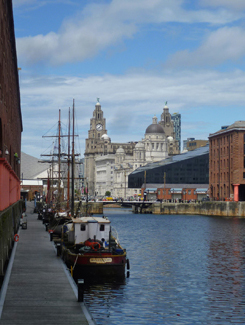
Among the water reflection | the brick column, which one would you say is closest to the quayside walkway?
the water reflection

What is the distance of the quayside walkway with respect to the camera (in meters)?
25.9

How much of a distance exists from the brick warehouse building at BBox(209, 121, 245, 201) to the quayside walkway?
4467 inches

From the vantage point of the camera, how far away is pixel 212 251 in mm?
67250

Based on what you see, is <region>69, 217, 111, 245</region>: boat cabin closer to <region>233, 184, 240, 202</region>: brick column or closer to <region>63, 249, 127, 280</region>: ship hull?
<region>63, 249, 127, 280</region>: ship hull

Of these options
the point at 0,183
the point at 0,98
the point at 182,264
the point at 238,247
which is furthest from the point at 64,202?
the point at 0,183

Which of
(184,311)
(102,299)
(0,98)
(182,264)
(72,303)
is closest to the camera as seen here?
(72,303)

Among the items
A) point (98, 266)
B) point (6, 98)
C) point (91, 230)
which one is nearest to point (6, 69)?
point (6, 98)

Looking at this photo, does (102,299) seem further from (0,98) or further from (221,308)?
(0,98)

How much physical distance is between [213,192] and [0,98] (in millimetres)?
140166

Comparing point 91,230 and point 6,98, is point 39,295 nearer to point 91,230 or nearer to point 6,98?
point 91,230

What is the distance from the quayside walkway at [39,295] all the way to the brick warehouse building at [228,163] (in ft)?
372

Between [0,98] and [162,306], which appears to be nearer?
[162,306]

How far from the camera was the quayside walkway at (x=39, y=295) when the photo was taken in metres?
25.9

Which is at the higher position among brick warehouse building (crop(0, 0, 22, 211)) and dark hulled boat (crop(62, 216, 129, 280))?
brick warehouse building (crop(0, 0, 22, 211))
